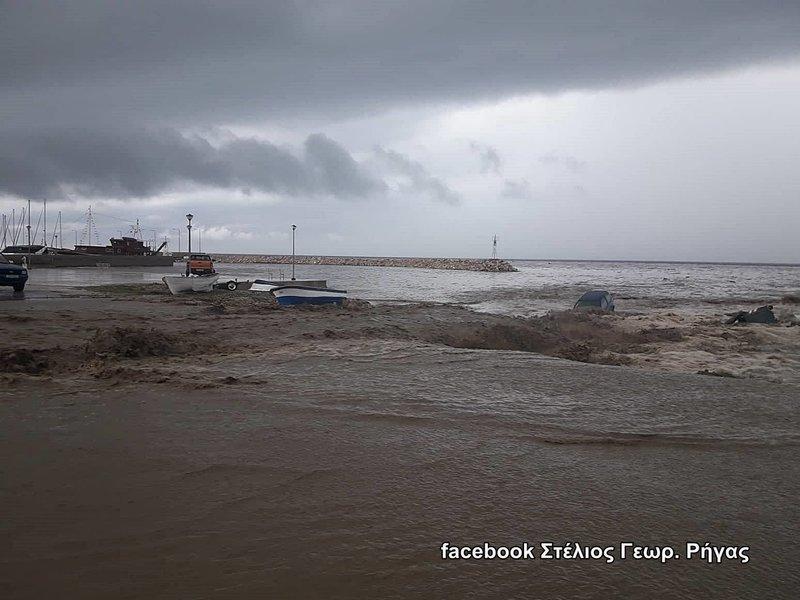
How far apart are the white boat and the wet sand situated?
1781cm

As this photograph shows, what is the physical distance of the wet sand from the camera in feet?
10.0

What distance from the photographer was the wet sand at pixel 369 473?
306cm

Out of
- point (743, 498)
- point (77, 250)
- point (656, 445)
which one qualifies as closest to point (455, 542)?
point (743, 498)

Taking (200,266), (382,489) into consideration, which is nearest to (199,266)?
(200,266)

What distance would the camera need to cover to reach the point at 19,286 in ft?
76.1

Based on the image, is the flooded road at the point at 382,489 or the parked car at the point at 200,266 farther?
the parked car at the point at 200,266

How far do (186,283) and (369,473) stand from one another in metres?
25.7

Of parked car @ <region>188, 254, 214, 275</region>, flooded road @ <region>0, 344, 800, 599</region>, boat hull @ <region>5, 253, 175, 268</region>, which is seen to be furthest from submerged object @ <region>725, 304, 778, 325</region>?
boat hull @ <region>5, 253, 175, 268</region>

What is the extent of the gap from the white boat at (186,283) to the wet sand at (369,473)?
58.4 feet

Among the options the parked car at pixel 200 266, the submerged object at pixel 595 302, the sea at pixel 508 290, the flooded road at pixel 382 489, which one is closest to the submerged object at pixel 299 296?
the sea at pixel 508 290

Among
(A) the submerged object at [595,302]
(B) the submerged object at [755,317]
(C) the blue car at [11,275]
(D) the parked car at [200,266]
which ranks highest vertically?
(D) the parked car at [200,266]

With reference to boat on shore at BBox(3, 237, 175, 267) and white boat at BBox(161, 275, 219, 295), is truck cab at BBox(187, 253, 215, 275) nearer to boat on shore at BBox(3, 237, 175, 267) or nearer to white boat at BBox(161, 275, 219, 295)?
white boat at BBox(161, 275, 219, 295)

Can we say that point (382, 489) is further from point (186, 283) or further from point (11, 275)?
point (186, 283)

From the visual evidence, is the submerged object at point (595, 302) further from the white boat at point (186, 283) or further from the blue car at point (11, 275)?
the blue car at point (11, 275)
